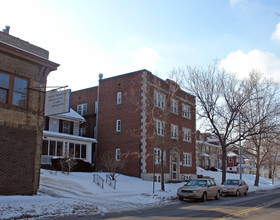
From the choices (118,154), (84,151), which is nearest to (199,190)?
(118,154)

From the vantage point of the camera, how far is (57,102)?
54.5 feet

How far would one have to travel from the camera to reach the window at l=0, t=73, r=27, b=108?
15.6 m

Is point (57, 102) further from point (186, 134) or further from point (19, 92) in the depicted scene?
point (186, 134)

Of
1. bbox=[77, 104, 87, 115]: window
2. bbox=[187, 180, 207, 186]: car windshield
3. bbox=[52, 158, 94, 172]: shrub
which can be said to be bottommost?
bbox=[187, 180, 207, 186]: car windshield

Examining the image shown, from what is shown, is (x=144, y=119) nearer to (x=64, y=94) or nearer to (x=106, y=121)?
(x=106, y=121)

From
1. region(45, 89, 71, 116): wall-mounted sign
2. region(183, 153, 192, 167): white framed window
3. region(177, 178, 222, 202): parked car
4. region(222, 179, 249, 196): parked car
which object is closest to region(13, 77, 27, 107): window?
region(45, 89, 71, 116): wall-mounted sign

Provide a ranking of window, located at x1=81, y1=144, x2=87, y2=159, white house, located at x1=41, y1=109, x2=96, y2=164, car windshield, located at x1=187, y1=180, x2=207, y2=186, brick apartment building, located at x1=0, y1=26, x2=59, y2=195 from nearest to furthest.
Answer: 1. brick apartment building, located at x1=0, y1=26, x2=59, y2=195
2. car windshield, located at x1=187, y1=180, x2=207, y2=186
3. white house, located at x1=41, y1=109, x2=96, y2=164
4. window, located at x1=81, y1=144, x2=87, y2=159

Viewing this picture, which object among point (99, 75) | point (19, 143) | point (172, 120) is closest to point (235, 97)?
point (172, 120)

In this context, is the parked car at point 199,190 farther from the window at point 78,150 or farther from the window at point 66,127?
the window at point 66,127

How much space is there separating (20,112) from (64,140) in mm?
14682

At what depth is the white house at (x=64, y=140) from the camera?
28812 millimetres

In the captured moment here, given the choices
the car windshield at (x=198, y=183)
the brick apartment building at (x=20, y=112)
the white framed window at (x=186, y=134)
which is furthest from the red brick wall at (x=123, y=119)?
the brick apartment building at (x=20, y=112)

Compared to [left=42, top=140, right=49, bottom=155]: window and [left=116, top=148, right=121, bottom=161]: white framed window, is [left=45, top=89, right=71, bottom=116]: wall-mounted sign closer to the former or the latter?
[left=42, top=140, right=49, bottom=155]: window

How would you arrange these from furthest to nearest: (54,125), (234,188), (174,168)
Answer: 1. (174,168)
2. (54,125)
3. (234,188)
